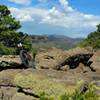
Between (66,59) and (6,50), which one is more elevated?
(66,59)

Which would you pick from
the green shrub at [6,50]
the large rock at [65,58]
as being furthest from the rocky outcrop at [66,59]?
the green shrub at [6,50]

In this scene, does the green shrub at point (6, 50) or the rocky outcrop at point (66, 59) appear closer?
the rocky outcrop at point (66, 59)

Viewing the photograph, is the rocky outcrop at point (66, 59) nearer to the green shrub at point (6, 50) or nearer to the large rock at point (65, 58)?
the large rock at point (65, 58)

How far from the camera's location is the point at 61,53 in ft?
124

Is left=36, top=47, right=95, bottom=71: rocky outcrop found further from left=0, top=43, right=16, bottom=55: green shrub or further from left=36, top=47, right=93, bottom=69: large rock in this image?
left=0, top=43, right=16, bottom=55: green shrub

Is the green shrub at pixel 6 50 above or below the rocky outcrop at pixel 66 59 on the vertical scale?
below

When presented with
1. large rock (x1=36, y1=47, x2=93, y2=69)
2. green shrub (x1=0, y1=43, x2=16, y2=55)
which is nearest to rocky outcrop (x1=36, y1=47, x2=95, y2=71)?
large rock (x1=36, y1=47, x2=93, y2=69)

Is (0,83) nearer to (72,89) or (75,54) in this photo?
(72,89)

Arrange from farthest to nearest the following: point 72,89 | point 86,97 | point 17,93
Answer: 1. point 17,93
2. point 72,89
3. point 86,97

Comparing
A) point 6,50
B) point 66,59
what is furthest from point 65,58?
point 6,50

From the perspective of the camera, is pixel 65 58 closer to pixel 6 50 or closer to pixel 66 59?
pixel 66 59

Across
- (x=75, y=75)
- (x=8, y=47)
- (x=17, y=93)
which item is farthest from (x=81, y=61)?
(x=8, y=47)

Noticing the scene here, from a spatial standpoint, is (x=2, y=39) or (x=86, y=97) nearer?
(x=86, y=97)

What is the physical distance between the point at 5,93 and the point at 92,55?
17232 mm
